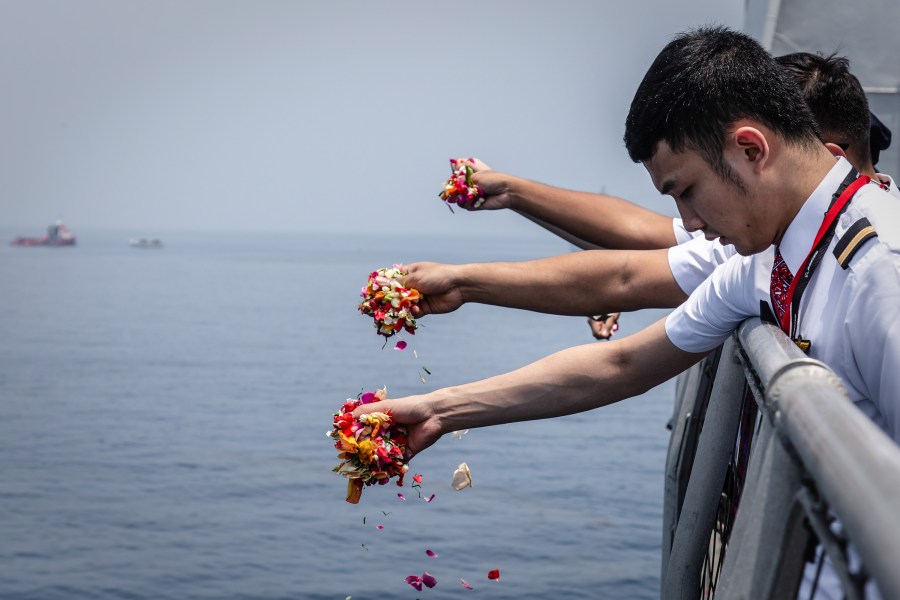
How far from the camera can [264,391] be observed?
49.2 meters

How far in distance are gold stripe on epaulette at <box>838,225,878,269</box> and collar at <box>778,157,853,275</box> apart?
0.24 m

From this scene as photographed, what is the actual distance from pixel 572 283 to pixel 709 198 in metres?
1.77

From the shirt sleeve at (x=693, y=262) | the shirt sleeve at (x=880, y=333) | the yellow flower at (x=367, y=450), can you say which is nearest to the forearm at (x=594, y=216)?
the shirt sleeve at (x=693, y=262)

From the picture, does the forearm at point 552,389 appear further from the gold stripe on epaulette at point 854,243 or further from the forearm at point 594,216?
the forearm at point 594,216

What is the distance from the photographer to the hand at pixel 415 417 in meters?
3.99

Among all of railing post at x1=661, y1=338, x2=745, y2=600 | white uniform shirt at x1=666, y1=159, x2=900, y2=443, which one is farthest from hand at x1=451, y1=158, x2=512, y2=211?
white uniform shirt at x1=666, y1=159, x2=900, y2=443

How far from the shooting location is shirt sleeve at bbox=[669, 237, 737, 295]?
4363mm

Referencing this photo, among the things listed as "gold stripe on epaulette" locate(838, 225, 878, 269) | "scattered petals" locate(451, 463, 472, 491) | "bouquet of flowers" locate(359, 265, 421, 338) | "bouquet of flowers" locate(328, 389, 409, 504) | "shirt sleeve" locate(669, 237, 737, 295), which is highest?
"gold stripe on epaulette" locate(838, 225, 878, 269)

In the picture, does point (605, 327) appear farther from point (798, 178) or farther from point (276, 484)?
point (276, 484)

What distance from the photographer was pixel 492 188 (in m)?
5.89

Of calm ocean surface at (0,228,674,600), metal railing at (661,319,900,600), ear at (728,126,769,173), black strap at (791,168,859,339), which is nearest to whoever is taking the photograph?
metal railing at (661,319,900,600)

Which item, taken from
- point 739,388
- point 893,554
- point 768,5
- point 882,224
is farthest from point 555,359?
point 768,5

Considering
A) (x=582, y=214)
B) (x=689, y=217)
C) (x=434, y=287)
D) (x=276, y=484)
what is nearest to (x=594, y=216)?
(x=582, y=214)

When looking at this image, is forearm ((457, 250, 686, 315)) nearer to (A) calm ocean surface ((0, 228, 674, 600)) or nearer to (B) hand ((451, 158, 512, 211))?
(A) calm ocean surface ((0, 228, 674, 600))
